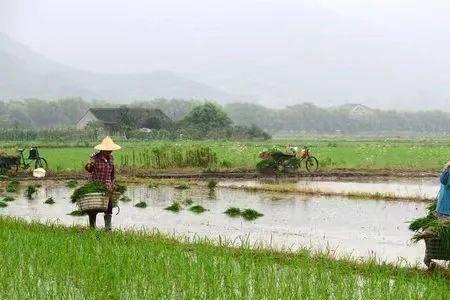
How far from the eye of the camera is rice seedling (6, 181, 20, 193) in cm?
1658

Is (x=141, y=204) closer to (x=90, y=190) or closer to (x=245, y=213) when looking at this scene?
(x=245, y=213)

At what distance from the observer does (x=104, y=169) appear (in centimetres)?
953

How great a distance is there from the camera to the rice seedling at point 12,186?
54.4ft

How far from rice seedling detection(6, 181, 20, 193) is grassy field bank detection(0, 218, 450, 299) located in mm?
8993

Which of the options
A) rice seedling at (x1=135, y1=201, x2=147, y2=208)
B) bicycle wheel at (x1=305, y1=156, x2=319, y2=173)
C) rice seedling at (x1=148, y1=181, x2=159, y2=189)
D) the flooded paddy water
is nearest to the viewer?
the flooded paddy water

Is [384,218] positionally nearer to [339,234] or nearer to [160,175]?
[339,234]

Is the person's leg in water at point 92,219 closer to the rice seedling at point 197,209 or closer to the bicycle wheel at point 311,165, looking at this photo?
the rice seedling at point 197,209

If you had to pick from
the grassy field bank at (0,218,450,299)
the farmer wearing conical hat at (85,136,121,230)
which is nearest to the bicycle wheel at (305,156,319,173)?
the farmer wearing conical hat at (85,136,121,230)

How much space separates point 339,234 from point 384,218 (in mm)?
2199

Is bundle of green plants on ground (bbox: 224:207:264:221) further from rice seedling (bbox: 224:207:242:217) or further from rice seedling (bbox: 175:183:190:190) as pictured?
rice seedling (bbox: 175:183:190:190)

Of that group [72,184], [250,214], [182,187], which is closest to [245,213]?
[250,214]

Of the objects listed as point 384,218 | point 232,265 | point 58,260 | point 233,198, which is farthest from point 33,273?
point 233,198

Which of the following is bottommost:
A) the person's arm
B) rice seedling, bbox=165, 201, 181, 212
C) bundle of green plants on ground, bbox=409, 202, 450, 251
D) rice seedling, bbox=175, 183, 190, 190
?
rice seedling, bbox=175, 183, 190, 190

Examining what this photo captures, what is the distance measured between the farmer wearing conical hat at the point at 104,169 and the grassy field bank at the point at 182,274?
1443 mm
